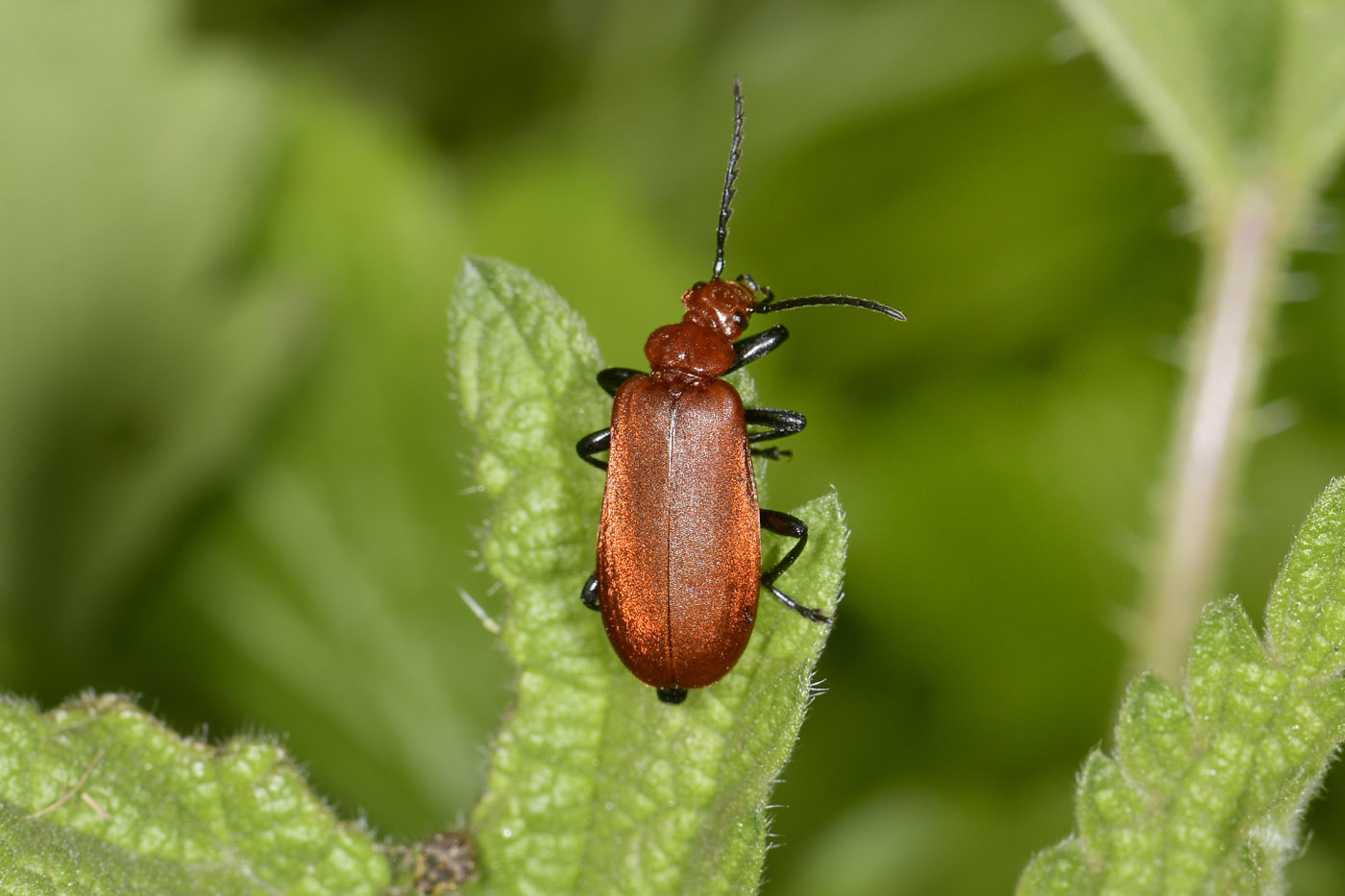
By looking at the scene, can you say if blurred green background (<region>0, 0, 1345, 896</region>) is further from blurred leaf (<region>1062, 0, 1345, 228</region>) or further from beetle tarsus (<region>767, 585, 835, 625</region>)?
beetle tarsus (<region>767, 585, 835, 625</region>)

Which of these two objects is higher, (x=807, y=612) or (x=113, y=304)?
(x=113, y=304)

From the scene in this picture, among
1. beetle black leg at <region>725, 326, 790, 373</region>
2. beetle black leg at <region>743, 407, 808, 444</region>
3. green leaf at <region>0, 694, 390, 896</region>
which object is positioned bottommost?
green leaf at <region>0, 694, 390, 896</region>

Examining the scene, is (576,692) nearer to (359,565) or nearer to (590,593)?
(590,593)

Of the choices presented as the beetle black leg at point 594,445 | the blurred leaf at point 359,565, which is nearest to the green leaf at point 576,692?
the beetle black leg at point 594,445

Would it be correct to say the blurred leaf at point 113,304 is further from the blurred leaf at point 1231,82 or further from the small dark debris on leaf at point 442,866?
the blurred leaf at point 1231,82

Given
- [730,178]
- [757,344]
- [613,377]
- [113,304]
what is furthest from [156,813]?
[113,304]

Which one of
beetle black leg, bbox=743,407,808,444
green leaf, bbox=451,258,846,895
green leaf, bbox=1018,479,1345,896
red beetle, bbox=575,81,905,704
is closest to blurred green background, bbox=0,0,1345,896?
beetle black leg, bbox=743,407,808,444

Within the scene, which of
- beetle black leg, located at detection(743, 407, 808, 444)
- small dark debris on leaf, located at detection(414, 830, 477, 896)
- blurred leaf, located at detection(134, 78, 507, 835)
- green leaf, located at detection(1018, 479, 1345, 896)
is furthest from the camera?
blurred leaf, located at detection(134, 78, 507, 835)
